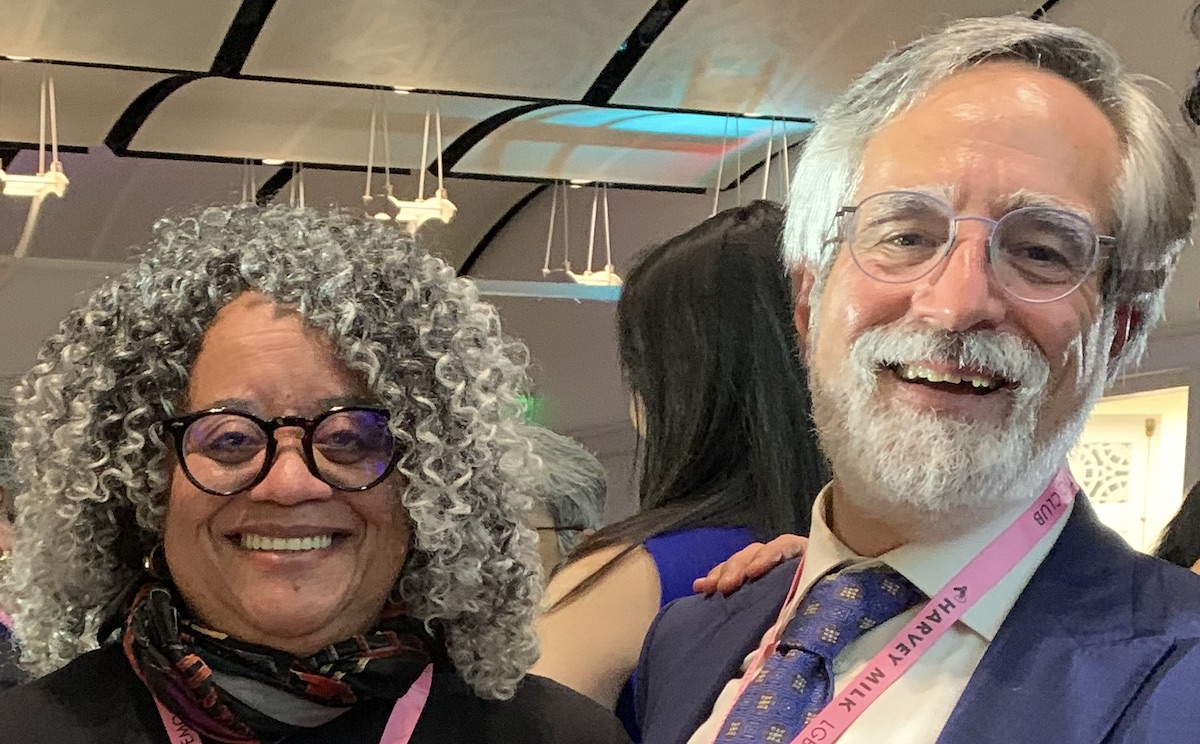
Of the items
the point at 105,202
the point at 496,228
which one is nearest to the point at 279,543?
the point at 105,202

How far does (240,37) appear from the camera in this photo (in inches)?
248

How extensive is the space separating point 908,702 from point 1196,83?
100cm

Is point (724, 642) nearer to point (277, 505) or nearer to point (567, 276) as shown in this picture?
point (277, 505)

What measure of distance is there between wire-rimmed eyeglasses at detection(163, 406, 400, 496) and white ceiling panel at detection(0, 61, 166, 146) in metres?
5.59

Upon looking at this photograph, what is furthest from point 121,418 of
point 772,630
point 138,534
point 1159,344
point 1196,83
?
point 1159,344

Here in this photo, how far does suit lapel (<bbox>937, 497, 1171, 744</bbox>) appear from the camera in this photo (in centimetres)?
129

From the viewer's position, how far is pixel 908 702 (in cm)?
141

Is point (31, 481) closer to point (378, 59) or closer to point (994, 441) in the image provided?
point (994, 441)

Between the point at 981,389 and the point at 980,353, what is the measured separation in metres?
0.05

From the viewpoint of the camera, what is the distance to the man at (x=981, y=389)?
4.52ft

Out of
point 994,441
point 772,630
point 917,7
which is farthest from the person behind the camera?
point 917,7

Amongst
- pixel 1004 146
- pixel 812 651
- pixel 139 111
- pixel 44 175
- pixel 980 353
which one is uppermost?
pixel 139 111

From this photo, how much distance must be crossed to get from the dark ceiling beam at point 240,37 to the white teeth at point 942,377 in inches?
196

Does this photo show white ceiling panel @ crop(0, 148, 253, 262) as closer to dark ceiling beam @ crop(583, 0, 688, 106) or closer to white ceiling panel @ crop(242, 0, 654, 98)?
white ceiling panel @ crop(242, 0, 654, 98)
